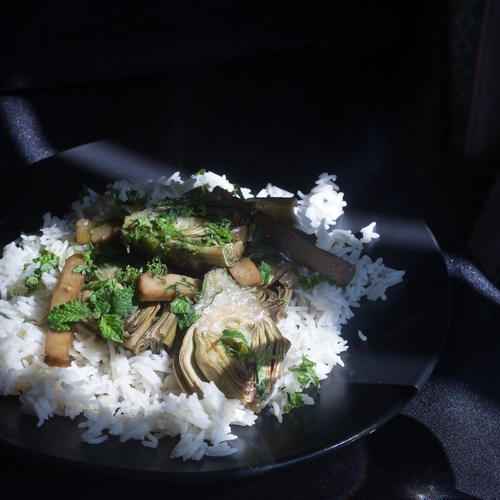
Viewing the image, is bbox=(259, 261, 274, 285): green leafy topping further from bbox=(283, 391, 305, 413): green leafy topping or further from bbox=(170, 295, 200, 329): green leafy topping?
bbox=(283, 391, 305, 413): green leafy topping

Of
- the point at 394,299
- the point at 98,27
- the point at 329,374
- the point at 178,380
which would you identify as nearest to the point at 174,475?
the point at 178,380

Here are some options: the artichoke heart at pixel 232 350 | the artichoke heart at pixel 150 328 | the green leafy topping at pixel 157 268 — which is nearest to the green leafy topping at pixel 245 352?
the artichoke heart at pixel 232 350

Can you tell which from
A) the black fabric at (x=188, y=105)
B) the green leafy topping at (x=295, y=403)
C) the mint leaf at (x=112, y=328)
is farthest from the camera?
the black fabric at (x=188, y=105)

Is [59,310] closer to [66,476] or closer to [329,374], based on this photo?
[66,476]

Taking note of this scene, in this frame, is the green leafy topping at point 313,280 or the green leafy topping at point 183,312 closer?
the green leafy topping at point 183,312

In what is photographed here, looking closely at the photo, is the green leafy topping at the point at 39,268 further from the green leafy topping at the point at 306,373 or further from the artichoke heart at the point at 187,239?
the green leafy topping at the point at 306,373

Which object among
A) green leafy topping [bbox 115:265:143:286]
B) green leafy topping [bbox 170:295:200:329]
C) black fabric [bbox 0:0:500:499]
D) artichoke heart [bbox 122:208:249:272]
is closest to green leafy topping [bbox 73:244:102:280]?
green leafy topping [bbox 115:265:143:286]
